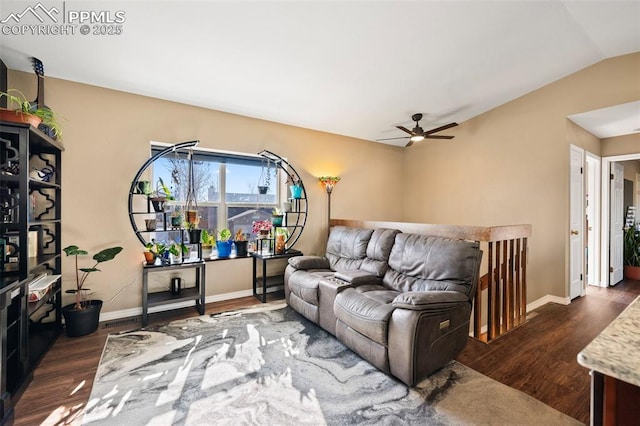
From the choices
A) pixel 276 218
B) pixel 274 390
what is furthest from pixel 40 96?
pixel 274 390

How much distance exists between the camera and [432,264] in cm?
254

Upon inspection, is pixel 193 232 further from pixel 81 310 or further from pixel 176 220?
pixel 81 310

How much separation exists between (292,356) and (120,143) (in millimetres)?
2926

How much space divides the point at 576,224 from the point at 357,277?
3478 mm

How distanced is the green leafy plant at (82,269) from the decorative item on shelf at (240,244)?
1.32 m

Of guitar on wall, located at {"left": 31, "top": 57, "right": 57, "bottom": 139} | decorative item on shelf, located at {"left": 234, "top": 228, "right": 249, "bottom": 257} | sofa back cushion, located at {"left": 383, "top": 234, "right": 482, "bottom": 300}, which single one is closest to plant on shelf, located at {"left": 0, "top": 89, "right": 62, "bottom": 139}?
guitar on wall, located at {"left": 31, "top": 57, "right": 57, "bottom": 139}

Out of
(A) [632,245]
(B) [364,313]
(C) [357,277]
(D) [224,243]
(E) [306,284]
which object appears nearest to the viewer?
(B) [364,313]

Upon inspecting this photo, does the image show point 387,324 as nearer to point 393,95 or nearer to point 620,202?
point 393,95

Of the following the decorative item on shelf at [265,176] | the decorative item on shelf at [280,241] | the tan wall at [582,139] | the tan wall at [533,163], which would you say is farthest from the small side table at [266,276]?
the tan wall at [582,139]

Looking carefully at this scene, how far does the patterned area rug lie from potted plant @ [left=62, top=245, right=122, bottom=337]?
0.32 m

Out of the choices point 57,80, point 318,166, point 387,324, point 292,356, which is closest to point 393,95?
point 318,166

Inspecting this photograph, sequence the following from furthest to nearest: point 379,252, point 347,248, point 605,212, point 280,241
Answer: point 605,212 < point 280,241 < point 347,248 < point 379,252

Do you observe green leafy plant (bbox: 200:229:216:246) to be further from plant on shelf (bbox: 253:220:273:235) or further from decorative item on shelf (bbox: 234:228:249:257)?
plant on shelf (bbox: 253:220:273:235)

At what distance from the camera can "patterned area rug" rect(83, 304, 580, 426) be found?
1693 mm
